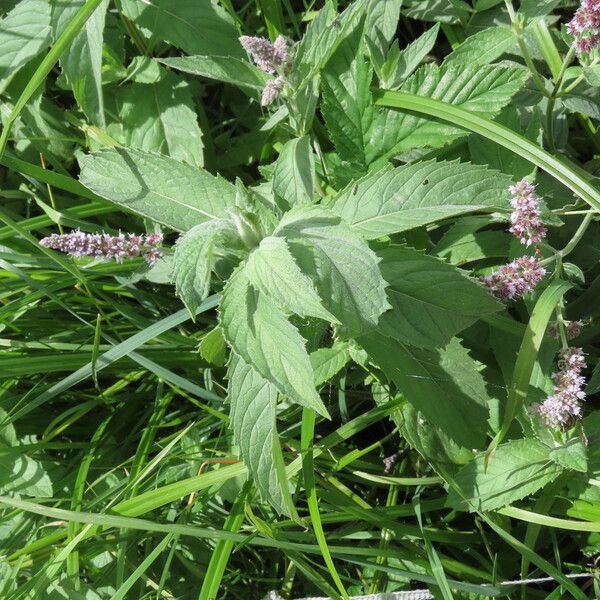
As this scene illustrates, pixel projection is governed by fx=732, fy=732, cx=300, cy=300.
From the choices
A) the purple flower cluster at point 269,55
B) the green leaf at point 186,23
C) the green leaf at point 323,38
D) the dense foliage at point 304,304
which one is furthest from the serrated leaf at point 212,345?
the green leaf at point 186,23

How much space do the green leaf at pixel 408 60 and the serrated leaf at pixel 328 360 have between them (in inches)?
29.0

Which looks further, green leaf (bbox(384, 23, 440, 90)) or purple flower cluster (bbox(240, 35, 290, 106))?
green leaf (bbox(384, 23, 440, 90))

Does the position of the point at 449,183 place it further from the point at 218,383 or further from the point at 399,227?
the point at 218,383

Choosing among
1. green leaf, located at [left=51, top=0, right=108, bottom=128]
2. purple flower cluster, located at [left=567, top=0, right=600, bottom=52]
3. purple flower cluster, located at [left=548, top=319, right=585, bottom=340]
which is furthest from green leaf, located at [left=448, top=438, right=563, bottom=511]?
green leaf, located at [left=51, top=0, right=108, bottom=128]

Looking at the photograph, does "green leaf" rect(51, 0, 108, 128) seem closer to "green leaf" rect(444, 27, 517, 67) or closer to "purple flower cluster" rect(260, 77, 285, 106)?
"purple flower cluster" rect(260, 77, 285, 106)

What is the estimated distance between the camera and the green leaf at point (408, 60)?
1921mm

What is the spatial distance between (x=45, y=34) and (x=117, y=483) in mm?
1281

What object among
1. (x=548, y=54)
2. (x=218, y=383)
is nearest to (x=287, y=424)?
(x=218, y=383)

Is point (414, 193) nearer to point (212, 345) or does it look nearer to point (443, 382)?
point (443, 382)

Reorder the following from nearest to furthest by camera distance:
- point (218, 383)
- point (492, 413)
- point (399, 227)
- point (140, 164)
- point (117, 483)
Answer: point (399, 227) → point (140, 164) → point (492, 413) → point (117, 483) → point (218, 383)

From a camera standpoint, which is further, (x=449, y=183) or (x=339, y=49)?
(x=339, y=49)

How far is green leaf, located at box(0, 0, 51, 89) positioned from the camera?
6.79 feet

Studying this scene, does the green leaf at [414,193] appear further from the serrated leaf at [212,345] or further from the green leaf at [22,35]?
the green leaf at [22,35]

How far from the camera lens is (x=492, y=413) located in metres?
1.87
